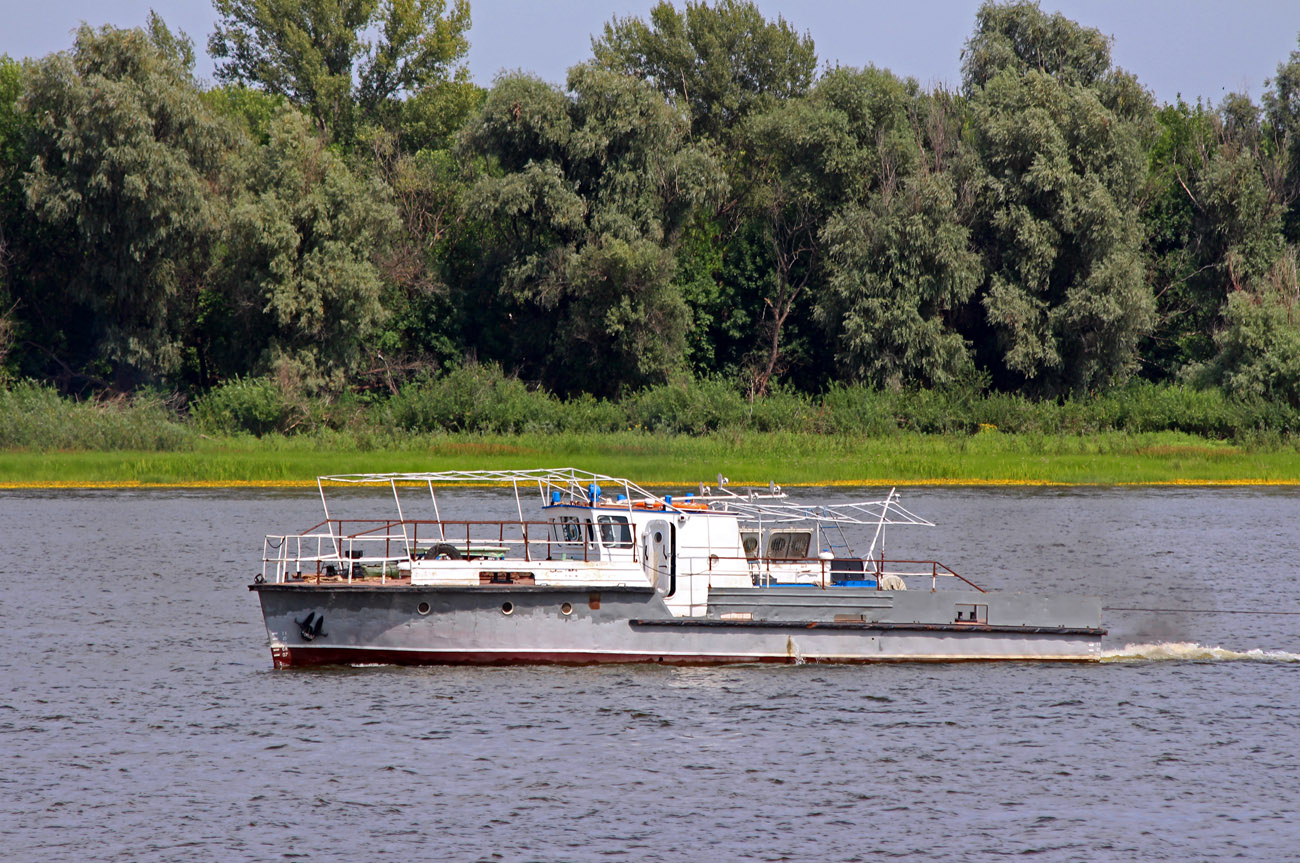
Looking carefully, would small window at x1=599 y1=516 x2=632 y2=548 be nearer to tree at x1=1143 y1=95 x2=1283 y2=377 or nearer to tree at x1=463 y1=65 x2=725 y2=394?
tree at x1=463 y1=65 x2=725 y2=394

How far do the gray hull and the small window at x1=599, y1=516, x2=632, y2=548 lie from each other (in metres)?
1.24

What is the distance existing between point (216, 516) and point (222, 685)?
32139 mm

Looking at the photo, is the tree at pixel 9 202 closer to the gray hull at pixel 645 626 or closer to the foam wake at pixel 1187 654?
the gray hull at pixel 645 626

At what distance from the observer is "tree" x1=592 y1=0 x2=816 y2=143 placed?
340ft

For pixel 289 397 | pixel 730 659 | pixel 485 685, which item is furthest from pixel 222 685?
pixel 289 397

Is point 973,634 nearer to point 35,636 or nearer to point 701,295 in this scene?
point 35,636

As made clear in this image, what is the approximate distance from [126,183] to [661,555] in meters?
58.0

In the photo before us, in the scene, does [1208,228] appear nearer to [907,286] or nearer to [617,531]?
[907,286]

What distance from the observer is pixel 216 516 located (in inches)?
2430

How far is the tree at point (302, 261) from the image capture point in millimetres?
81250

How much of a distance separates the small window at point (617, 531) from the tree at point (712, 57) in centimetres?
7528

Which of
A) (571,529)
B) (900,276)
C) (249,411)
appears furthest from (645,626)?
(900,276)

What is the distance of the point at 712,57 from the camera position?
340 feet

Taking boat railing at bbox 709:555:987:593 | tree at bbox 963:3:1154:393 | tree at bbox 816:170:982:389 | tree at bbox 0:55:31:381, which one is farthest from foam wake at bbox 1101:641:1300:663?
tree at bbox 0:55:31:381
